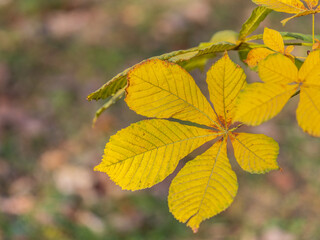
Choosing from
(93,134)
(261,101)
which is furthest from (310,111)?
(93,134)

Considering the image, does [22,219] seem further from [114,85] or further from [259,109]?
[259,109]

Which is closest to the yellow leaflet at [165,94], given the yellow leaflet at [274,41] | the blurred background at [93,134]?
the yellow leaflet at [274,41]

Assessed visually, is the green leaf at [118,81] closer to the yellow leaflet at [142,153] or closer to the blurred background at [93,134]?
the yellow leaflet at [142,153]

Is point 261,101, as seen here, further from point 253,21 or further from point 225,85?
point 253,21

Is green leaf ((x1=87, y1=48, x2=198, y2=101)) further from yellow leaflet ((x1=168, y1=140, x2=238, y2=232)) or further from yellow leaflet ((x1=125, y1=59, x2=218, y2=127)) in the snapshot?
yellow leaflet ((x1=168, y1=140, x2=238, y2=232))

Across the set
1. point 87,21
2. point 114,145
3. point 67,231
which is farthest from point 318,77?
point 87,21

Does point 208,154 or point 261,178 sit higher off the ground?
point 208,154

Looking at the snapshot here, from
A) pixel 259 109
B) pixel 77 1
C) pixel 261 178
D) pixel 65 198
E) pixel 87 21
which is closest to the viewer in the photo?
pixel 259 109
